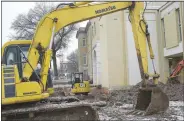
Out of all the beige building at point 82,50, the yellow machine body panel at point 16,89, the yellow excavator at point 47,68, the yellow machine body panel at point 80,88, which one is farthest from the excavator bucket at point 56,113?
the beige building at point 82,50

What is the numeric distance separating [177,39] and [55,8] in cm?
908

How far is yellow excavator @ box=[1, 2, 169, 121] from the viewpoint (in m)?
5.39

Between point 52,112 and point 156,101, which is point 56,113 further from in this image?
point 156,101

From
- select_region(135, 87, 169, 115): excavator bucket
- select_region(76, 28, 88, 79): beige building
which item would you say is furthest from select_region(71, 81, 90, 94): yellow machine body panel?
select_region(76, 28, 88, 79): beige building

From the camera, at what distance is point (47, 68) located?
5922 millimetres

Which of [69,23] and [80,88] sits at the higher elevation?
[69,23]

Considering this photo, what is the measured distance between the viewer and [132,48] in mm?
16203

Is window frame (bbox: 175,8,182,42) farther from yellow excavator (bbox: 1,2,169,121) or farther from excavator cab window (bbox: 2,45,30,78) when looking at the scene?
excavator cab window (bbox: 2,45,30,78)

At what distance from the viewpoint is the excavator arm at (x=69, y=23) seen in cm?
597

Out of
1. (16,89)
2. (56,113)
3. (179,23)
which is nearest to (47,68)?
(16,89)

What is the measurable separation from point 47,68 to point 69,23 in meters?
1.20

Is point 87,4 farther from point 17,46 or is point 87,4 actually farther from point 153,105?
point 153,105

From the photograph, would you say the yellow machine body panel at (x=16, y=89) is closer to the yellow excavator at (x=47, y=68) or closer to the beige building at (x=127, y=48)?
the yellow excavator at (x=47, y=68)

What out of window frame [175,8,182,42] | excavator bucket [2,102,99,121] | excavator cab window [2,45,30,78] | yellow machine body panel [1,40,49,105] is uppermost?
window frame [175,8,182,42]
